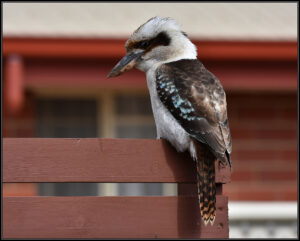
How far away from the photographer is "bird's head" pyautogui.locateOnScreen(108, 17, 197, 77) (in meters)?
3.20

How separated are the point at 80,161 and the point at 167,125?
0.73m

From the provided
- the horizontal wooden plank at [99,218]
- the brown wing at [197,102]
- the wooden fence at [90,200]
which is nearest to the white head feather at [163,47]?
the brown wing at [197,102]

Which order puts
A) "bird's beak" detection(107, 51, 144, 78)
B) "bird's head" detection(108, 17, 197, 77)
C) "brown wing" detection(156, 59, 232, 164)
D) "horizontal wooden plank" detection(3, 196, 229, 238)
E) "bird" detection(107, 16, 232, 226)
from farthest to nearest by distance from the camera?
"bird's head" detection(108, 17, 197, 77)
"bird's beak" detection(107, 51, 144, 78)
"brown wing" detection(156, 59, 232, 164)
"bird" detection(107, 16, 232, 226)
"horizontal wooden plank" detection(3, 196, 229, 238)

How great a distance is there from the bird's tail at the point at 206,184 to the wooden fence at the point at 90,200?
6cm

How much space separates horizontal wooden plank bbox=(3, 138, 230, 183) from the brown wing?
0.35m

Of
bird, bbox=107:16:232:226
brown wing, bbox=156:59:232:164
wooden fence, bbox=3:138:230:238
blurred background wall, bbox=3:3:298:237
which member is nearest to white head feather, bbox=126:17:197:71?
bird, bbox=107:16:232:226

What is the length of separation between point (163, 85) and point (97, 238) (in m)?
0.92

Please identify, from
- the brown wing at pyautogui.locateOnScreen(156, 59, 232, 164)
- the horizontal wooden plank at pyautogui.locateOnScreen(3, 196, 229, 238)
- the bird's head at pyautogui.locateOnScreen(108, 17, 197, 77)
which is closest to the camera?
the horizontal wooden plank at pyautogui.locateOnScreen(3, 196, 229, 238)

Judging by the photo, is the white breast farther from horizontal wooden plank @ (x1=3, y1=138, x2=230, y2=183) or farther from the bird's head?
horizontal wooden plank @ (x1=3, y1=138, x2=230, y2=183)

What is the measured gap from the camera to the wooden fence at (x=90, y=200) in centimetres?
229

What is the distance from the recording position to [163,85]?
300cm

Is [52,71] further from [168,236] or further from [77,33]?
[168,236]

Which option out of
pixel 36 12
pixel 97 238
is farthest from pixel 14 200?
pixel 36 12

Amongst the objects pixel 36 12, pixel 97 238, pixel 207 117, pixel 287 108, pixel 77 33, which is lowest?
pixel 97 238
